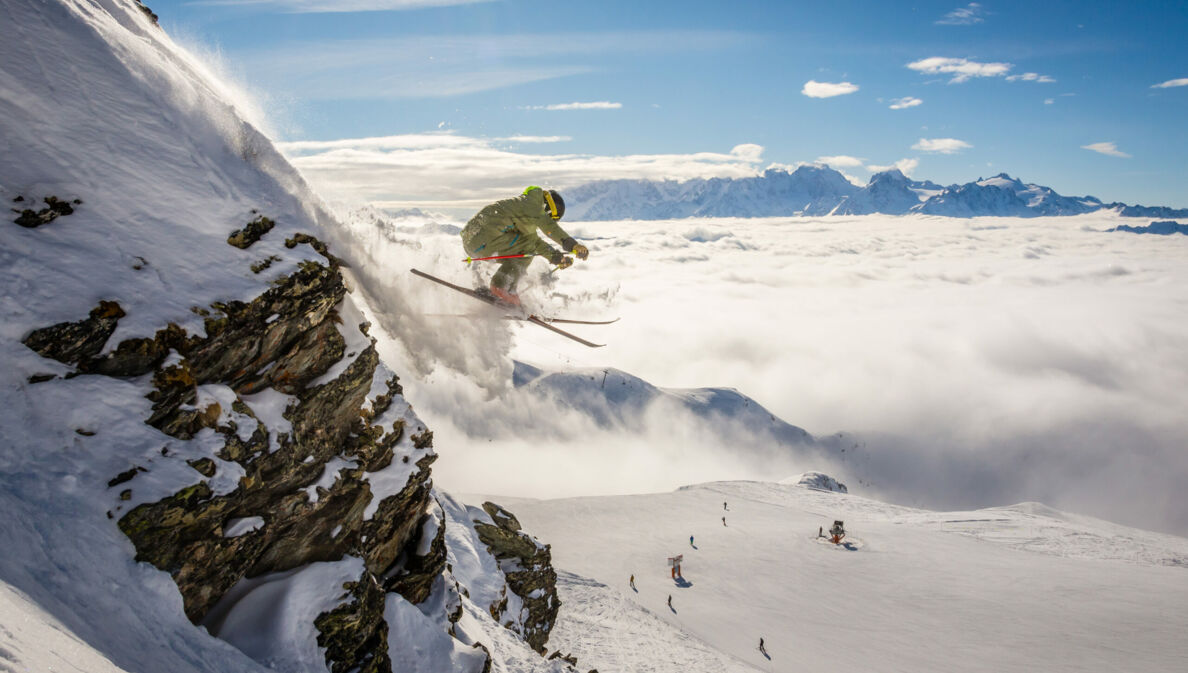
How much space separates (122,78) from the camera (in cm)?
772

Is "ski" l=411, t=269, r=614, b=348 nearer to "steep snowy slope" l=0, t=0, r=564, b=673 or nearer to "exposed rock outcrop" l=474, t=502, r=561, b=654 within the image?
"steep snowy slope" l=0, t=0, r=564, b=673

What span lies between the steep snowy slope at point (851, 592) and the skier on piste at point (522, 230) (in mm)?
16543

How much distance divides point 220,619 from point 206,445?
212 cm

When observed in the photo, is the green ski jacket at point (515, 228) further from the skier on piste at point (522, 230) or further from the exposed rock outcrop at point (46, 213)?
the exposed rock outcrop at point (46, 213)

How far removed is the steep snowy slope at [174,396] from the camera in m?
5.23

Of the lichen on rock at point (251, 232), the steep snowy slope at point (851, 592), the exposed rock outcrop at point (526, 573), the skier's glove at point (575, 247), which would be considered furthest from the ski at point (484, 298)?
the steep snowy slope at point (851, 592)

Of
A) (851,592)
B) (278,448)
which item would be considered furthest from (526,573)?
(851,592)

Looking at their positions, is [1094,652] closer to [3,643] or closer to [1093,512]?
[3,643]

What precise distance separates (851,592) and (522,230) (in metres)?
32.3

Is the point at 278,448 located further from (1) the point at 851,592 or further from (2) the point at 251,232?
(1) the point at 851,592

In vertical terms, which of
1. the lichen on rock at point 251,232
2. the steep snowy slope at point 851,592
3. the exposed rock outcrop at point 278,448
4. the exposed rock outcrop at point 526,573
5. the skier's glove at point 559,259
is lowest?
the steep snowy slope at point 851,592

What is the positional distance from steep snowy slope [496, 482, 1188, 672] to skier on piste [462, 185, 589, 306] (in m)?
16.5

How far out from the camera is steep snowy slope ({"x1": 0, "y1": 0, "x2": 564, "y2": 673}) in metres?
5.23

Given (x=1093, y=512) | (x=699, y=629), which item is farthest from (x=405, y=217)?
(x=1093, y=512)
